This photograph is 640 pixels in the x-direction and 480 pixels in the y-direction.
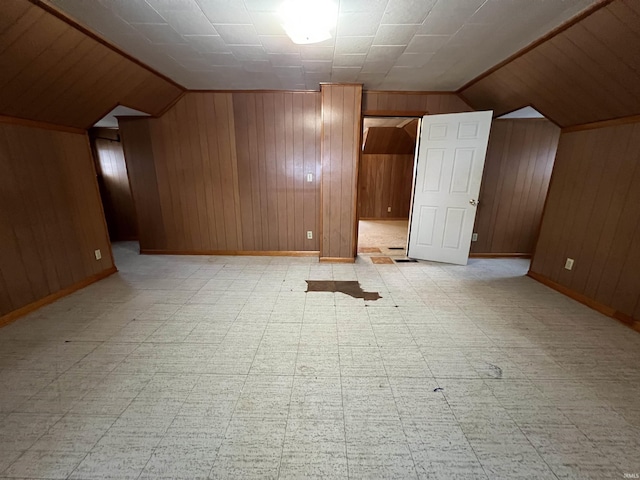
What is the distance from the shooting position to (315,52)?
233cm

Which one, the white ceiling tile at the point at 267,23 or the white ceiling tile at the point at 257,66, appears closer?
the white ceiling tile at the point at 267,23

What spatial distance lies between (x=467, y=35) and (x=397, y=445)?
293 centimetres

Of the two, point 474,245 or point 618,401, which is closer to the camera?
point 618,401

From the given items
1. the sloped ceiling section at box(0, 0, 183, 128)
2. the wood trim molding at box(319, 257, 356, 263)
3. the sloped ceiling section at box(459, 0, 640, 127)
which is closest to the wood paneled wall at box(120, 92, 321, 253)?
the wood trim molding at box(319, 257, 356, 263)

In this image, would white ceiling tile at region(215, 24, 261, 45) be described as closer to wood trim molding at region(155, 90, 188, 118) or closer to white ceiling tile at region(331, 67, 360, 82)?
white ceiling tile at region(331, 67, 360, 82)

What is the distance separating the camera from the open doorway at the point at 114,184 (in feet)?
14.8

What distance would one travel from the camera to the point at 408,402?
1.36 meters

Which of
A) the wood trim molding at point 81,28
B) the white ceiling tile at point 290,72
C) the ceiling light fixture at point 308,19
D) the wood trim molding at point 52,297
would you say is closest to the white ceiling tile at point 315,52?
the ceiling light fixture at point 308,19

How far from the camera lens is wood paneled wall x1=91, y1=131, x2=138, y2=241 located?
4531 millimetres

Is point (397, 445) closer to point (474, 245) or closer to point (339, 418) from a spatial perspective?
point (339, 418)

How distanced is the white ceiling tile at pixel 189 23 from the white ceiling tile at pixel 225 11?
0.07 m

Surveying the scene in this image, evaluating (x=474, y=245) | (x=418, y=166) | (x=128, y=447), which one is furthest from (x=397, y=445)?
(x=474, y=245)

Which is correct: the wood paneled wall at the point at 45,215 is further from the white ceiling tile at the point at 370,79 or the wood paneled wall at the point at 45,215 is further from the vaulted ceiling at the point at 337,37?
the white ceiling tile at the point at 370,79

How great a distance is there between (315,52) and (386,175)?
5.04m
